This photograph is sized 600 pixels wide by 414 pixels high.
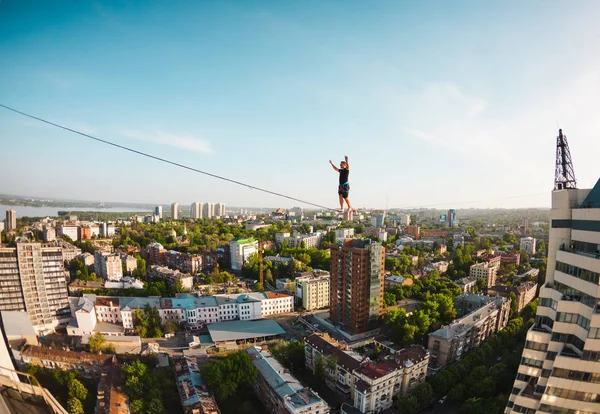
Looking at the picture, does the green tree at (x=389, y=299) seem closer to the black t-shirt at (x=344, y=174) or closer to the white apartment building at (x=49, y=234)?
the black t-shirt at (x=344, y=174)

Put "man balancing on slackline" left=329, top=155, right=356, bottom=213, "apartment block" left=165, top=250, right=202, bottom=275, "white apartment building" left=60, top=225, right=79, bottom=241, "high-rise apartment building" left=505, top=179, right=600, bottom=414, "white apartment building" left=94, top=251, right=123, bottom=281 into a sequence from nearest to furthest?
"high-rise apartment building" left=505, top=179, right=600, bottom=414 < "man balancing on slackline" left=329, top=155, right=356, bottom=213 < "white apartment building" left=94, top=251, right=123, bottom=281 < "apartment block" left=165, top=250, right=202, bottom=275 < "white apartment building" left=60, top=225, right=79, bottom=241

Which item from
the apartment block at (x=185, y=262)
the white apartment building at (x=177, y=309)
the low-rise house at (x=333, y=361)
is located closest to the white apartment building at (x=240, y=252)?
the apartment block at (x=185, y=262)

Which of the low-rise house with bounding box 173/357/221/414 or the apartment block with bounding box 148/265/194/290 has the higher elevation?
the apartment block with bounding box 148/265/194/290

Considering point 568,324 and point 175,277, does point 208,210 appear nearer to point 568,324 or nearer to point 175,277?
point 175,277

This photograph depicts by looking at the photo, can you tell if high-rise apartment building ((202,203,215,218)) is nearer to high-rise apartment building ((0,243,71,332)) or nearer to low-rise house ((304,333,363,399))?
high-rise apartment building ((0,243,71,332))

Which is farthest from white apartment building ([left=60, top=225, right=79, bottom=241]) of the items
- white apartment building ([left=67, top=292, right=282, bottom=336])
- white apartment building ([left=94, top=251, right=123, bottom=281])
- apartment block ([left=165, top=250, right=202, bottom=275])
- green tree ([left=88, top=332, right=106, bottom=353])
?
green tree ([left=88, top=332, right=106, bottom=353])

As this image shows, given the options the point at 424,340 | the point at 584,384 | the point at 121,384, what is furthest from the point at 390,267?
the point at 584,384
